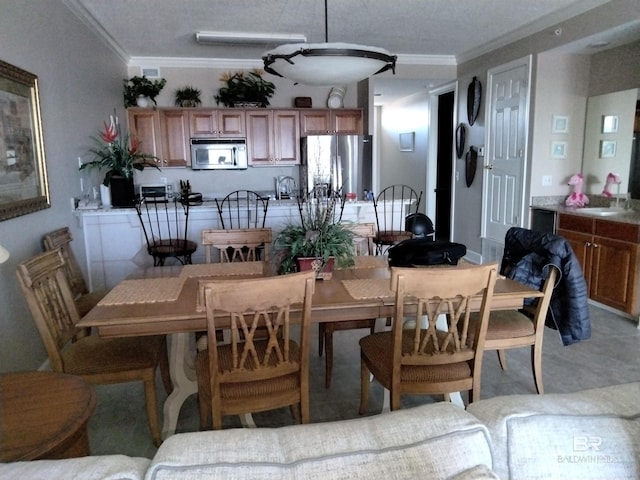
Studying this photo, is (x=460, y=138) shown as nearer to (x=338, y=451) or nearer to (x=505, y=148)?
(x=505, y=148)

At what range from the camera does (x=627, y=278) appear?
363cm

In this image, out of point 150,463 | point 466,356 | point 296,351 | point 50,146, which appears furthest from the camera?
point 50,146

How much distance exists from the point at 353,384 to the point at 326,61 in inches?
72.3

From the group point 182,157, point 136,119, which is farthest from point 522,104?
point 136,119

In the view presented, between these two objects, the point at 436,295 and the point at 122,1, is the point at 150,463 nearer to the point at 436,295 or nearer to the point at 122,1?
the point at 436,295

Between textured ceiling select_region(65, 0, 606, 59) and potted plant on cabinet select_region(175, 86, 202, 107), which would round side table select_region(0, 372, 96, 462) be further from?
potted plant on cabinet select_region(175, 86, 202, 107)

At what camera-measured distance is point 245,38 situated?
4676 mm

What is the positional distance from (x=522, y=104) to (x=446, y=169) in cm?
250

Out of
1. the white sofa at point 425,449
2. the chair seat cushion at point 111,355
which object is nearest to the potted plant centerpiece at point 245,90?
the chair seat cushion at point 111,355

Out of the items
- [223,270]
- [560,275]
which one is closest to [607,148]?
[560,275]

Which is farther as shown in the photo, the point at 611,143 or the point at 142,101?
the point at 142,101

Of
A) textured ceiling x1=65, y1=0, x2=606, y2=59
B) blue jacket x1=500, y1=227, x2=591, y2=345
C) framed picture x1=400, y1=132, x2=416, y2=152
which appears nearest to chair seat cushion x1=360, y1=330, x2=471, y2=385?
blue jacket x1=500, y1=227, x2=591, y2=345

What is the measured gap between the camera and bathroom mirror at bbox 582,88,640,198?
420 cm

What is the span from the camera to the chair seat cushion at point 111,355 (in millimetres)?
2016
